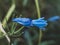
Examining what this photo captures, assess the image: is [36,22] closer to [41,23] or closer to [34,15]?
[41,23]

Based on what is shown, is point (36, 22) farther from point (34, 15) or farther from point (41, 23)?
point (34, 15)

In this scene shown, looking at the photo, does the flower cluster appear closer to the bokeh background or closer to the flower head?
the flower head

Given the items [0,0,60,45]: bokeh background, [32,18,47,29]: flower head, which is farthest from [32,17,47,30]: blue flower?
[0,0,60,45]: bokeh background

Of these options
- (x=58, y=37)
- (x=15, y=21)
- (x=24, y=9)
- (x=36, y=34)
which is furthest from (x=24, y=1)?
(x=15, y=21)

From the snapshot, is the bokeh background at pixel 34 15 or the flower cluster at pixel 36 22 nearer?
the flower cluster at pixel 36 22

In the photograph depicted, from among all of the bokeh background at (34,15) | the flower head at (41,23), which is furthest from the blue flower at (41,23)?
the bokeh background at (34,15)

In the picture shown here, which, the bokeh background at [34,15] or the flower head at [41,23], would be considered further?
the bokeh background at [34,15]

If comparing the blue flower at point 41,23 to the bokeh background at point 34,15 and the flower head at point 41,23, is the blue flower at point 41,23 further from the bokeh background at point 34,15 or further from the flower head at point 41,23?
the bokeh background at point 34,15

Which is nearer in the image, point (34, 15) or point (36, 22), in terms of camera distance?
point (36, 22)

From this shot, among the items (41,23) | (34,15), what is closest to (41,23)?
(41,23)

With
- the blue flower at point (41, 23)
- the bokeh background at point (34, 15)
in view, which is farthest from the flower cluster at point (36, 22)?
the bokeh background at point (34, 15)

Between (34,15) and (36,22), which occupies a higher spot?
(34,15)
